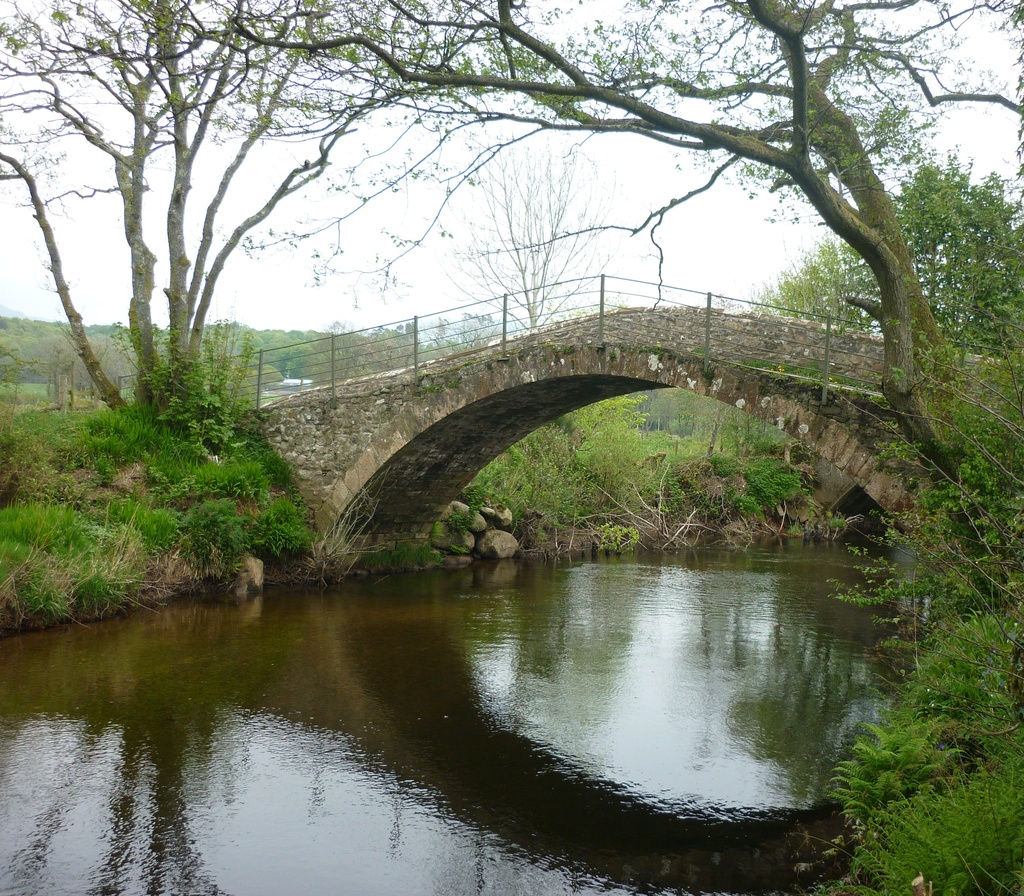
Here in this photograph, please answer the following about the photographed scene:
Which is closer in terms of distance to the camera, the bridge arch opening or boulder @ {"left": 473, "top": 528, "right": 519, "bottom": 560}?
the bridge arch opening

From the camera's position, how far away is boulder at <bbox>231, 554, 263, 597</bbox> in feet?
41.1

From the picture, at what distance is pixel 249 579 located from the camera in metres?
12.7

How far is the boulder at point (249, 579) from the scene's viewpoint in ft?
41.1

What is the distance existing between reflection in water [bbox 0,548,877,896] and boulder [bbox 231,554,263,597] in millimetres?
921

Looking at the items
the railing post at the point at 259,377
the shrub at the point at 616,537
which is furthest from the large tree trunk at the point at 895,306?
the shrub at the point at 616,537

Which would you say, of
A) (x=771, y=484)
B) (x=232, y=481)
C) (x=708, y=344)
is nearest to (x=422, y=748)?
(x=708, y=344)

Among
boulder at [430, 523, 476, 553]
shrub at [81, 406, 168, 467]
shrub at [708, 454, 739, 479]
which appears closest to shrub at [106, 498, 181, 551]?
shrub at [81, 406, 168, 467]

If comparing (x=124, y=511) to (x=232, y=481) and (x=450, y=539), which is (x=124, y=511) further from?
(x=450, y=539)

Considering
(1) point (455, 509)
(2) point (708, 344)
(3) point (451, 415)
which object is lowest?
(1) point (455, 509)

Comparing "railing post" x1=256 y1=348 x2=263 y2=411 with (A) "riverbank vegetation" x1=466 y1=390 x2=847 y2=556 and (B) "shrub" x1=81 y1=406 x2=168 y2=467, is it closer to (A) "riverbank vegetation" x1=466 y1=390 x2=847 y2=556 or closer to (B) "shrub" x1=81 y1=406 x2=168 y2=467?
(B) "shrub" x1=81 y1=406 x2=168 y2=467

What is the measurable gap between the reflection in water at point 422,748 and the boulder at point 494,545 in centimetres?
565

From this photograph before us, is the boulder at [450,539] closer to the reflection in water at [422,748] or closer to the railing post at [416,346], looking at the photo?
the railing post at [416,346]

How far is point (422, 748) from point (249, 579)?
6.89 metres

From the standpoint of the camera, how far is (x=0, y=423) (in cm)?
1167
